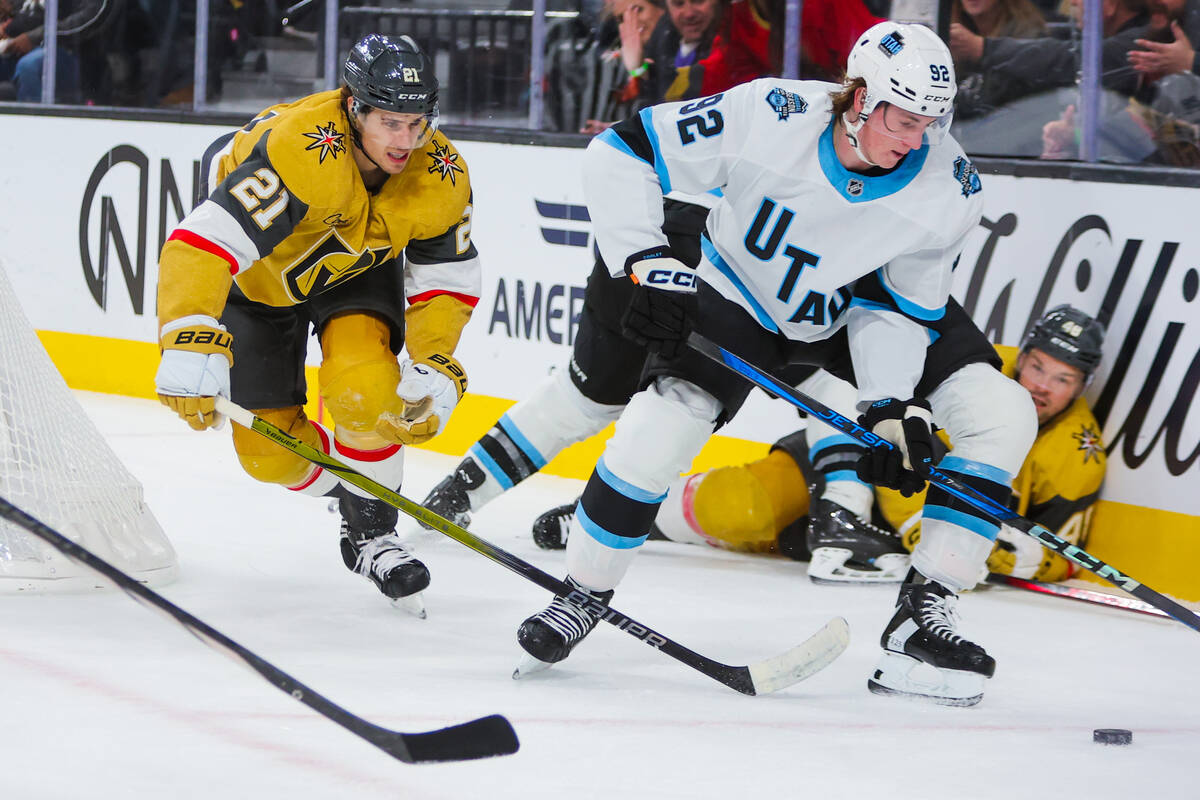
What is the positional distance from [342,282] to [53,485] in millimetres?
643

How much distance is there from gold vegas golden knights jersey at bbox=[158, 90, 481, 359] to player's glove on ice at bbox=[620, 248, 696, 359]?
0.50 m

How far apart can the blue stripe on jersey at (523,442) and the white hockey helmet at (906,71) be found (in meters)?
1.27

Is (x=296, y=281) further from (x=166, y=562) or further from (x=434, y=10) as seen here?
(x=434, y=10)

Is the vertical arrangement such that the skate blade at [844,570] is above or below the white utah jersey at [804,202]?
below

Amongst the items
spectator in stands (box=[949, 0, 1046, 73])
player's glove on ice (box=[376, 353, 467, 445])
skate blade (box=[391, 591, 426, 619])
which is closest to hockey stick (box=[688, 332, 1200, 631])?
player's glove on ice (box=[376, 353, 467, 445])

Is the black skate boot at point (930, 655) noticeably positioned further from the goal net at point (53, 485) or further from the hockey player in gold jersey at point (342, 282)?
the goal net at point (53, 485)

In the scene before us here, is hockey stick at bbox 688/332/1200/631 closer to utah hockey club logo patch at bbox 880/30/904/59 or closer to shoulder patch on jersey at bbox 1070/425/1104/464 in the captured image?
utah hockey club logo patch at bbox 880/30/904/59

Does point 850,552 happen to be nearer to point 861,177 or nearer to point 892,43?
point 861,177

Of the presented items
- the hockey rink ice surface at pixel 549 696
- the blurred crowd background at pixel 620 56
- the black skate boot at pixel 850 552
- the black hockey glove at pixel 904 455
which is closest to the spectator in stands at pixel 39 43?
the blurred crowd background at pixel 620 56

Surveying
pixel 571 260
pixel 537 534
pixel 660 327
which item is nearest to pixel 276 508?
pixel 537 534

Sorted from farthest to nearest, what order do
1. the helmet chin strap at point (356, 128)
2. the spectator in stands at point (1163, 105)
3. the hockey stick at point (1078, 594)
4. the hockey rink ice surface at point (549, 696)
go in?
the spectator in stands at point (1163, 105)
the hockey stick at point (1078, 594)
the helmet chin strap at point (356, 128)
the hockey rink ice surface at point (549, 696)

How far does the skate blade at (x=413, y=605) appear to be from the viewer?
282 cm

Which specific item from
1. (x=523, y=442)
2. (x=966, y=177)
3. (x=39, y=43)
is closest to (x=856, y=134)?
(x=966, y=177)

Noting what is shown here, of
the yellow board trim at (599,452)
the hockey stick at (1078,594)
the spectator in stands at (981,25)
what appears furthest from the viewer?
the spectator in stands at (981,25)
